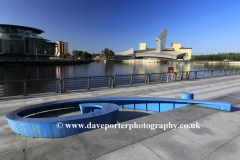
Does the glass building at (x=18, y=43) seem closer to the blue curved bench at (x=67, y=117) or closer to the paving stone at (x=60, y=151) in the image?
the blue curved bench at (x=67, y=117)

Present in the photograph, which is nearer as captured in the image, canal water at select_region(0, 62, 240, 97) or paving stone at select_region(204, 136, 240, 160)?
paving stone at select_region(204, 136, 240, 160)

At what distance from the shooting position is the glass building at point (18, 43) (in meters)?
93.2

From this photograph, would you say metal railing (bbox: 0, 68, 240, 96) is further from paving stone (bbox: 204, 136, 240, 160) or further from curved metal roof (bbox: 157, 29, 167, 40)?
curved metal roof (bbox: 157, 29, 167, 40)

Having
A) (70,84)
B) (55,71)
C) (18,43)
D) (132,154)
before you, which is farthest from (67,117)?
(18,43)

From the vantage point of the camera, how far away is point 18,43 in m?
95.4

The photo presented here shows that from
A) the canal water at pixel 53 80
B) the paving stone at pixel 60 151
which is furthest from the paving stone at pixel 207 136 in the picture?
the canal water at pixel 53 80

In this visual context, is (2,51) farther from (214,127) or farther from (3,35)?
→ (214,127)

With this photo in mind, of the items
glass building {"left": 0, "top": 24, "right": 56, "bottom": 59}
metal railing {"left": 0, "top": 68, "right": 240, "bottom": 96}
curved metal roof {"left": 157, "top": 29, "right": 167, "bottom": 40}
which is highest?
curved metal roof {"left": 157, "top": 29, "right": 167, "bottom": 40}

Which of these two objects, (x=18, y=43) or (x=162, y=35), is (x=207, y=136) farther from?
(x=162, y=35)

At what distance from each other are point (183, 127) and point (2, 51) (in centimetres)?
11807

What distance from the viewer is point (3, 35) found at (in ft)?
312

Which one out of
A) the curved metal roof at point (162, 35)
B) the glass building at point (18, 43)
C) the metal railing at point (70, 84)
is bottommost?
the metal railing at point (70, 84)

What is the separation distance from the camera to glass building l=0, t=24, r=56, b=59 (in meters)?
93.2

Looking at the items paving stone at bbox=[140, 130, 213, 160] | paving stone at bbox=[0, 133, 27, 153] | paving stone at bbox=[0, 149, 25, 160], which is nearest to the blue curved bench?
paving stone at bbox=[0, 133, 27, 153]
